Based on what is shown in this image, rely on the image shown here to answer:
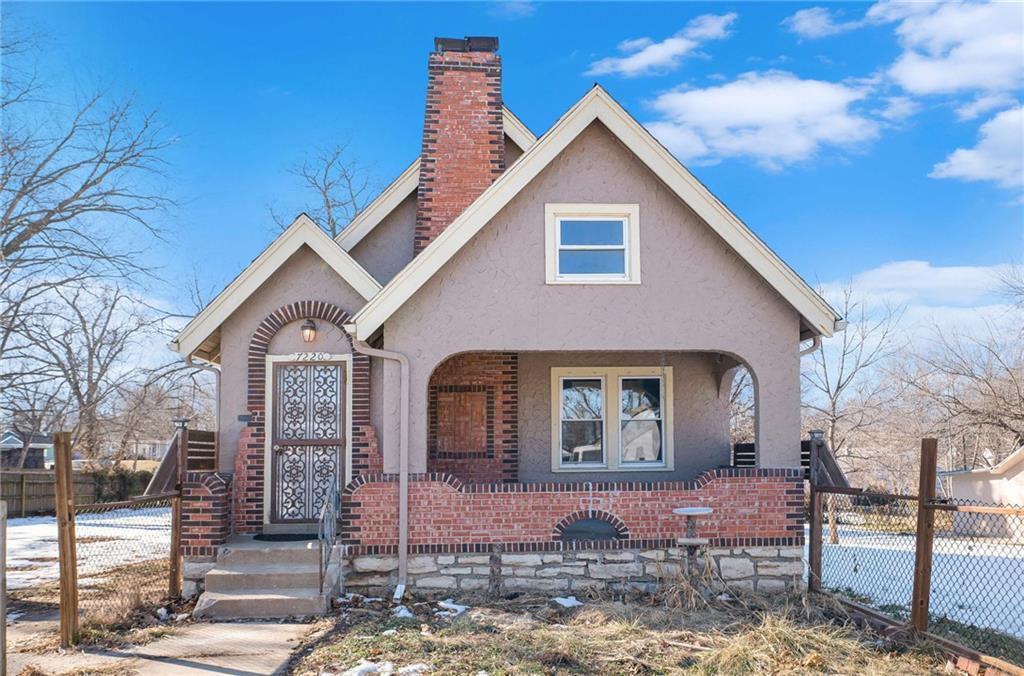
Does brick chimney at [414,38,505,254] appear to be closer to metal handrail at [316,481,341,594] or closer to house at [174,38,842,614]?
house at [174,38,842,614]

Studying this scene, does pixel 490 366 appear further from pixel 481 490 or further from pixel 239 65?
pixel 239 65

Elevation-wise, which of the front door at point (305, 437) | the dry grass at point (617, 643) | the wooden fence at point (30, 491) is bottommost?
the wooden fence at point (30, 491)

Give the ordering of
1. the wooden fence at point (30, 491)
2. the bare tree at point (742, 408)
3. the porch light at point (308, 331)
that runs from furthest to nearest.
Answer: the bare tree at point (742, 408)
the wooden fence at point (30, 491)
the porch light at point (308, 331)

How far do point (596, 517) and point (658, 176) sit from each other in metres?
4.00

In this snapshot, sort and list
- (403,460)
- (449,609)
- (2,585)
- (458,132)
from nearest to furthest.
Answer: (2,585), (449,609), (403,460), (458,132)

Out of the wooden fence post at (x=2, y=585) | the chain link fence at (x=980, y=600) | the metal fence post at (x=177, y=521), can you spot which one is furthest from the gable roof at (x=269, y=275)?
the chain link fence at (x=980, y=600)

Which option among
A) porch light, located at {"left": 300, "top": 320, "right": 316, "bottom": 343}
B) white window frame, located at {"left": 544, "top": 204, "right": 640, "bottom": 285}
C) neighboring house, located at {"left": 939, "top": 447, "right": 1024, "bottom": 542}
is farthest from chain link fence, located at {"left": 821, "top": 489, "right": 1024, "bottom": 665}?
porch light, located at {"left": 300, "top": 320, "right": 316, "bottom": 343}

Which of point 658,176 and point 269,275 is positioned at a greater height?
point 658,176

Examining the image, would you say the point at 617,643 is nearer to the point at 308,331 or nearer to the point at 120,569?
the point at 308,331

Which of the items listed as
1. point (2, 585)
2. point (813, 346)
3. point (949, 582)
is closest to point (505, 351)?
point (813, 346)

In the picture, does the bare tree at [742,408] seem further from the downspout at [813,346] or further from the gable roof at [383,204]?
the gable roof at [383,204]

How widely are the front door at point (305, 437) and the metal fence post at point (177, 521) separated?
118cm

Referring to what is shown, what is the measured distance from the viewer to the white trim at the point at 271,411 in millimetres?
10195

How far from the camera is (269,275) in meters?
10.2
